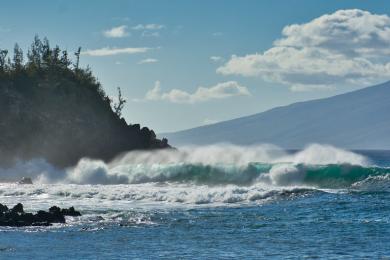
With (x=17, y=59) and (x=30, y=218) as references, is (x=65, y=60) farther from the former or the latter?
(x=30, y=218)

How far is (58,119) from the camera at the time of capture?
113000mm

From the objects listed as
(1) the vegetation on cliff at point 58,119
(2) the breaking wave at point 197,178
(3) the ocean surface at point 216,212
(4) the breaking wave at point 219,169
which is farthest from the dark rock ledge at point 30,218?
(1) the vegetation on cliff at point 58,119

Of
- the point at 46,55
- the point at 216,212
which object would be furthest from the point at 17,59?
the point at 216,212

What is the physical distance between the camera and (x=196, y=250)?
125ft

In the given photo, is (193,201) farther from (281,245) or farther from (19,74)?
(19,74)

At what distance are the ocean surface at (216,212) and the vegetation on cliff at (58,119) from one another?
10545 mm

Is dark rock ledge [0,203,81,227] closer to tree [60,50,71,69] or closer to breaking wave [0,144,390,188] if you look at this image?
breaking wave [0,144,390,188]

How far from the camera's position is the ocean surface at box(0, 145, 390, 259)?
3838 cm

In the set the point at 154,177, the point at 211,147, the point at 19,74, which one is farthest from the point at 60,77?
the point at 154,177

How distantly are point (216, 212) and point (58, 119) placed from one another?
63073 mm

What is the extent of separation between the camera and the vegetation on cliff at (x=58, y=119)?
10750cm

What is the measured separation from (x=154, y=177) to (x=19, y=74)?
44.1 m

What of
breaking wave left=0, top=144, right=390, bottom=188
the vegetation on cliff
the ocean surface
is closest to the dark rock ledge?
the ocean surface

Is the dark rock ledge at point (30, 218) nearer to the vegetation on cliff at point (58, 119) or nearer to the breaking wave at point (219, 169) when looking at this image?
the breaking wave at point (219, 169)
